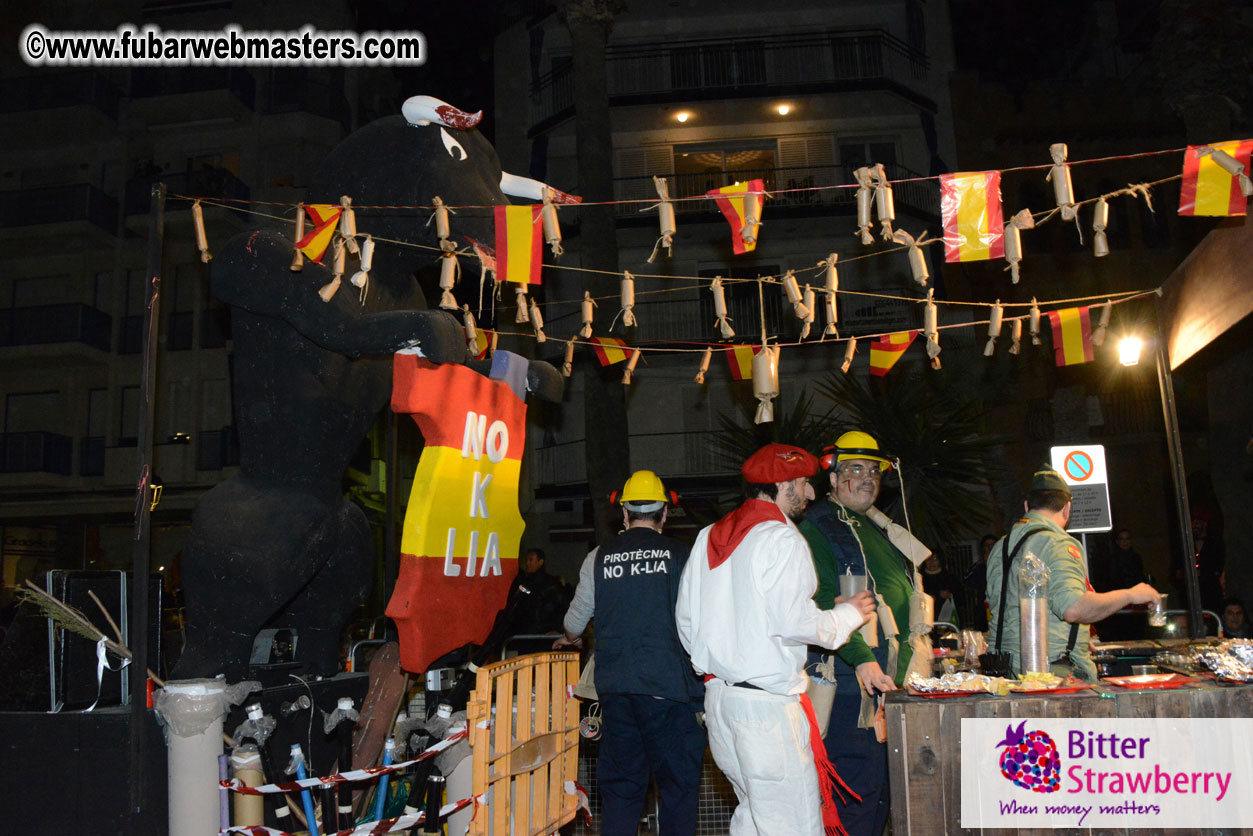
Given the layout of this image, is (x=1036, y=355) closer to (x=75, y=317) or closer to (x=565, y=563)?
(x=565, y=563)

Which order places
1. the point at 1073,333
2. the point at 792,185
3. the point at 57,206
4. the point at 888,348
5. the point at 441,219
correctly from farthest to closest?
the point at 57,206, the point at 792,185, the point at 888,348, the point at 1073,333, the point at 441,219

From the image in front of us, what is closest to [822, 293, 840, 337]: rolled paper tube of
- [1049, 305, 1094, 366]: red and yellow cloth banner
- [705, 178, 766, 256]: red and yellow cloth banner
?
[705, 178, 766, 256]: red and yellow cloth banner

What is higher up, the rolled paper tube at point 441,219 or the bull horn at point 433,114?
the bull horn at point 433,114

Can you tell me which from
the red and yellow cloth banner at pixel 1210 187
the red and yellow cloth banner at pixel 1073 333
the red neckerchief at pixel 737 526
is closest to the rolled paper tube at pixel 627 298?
the red neckerchief at pixel 737 526

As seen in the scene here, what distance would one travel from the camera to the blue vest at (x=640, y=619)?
493 centimetres

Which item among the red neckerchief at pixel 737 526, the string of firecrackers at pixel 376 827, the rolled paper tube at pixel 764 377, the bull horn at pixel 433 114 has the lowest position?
the string of firecrackers at pixel 376 827

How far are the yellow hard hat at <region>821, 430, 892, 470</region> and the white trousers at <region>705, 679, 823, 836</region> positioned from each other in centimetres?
142

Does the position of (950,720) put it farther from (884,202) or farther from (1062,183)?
(1062,183)

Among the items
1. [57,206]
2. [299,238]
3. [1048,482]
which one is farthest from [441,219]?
[57,206]

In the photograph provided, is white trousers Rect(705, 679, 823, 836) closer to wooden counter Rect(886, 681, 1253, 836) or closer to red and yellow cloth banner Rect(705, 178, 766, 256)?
wooden counter Rect(886, 681, 1253, 836)

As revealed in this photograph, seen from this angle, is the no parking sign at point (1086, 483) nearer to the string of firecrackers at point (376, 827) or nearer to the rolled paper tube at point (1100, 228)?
the rolled paper tube at point (1100, 228)

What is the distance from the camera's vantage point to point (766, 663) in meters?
4.05

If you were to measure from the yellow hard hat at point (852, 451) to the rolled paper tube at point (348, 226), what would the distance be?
2652 mm

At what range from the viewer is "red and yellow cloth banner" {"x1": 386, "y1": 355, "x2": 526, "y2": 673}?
505 cm
